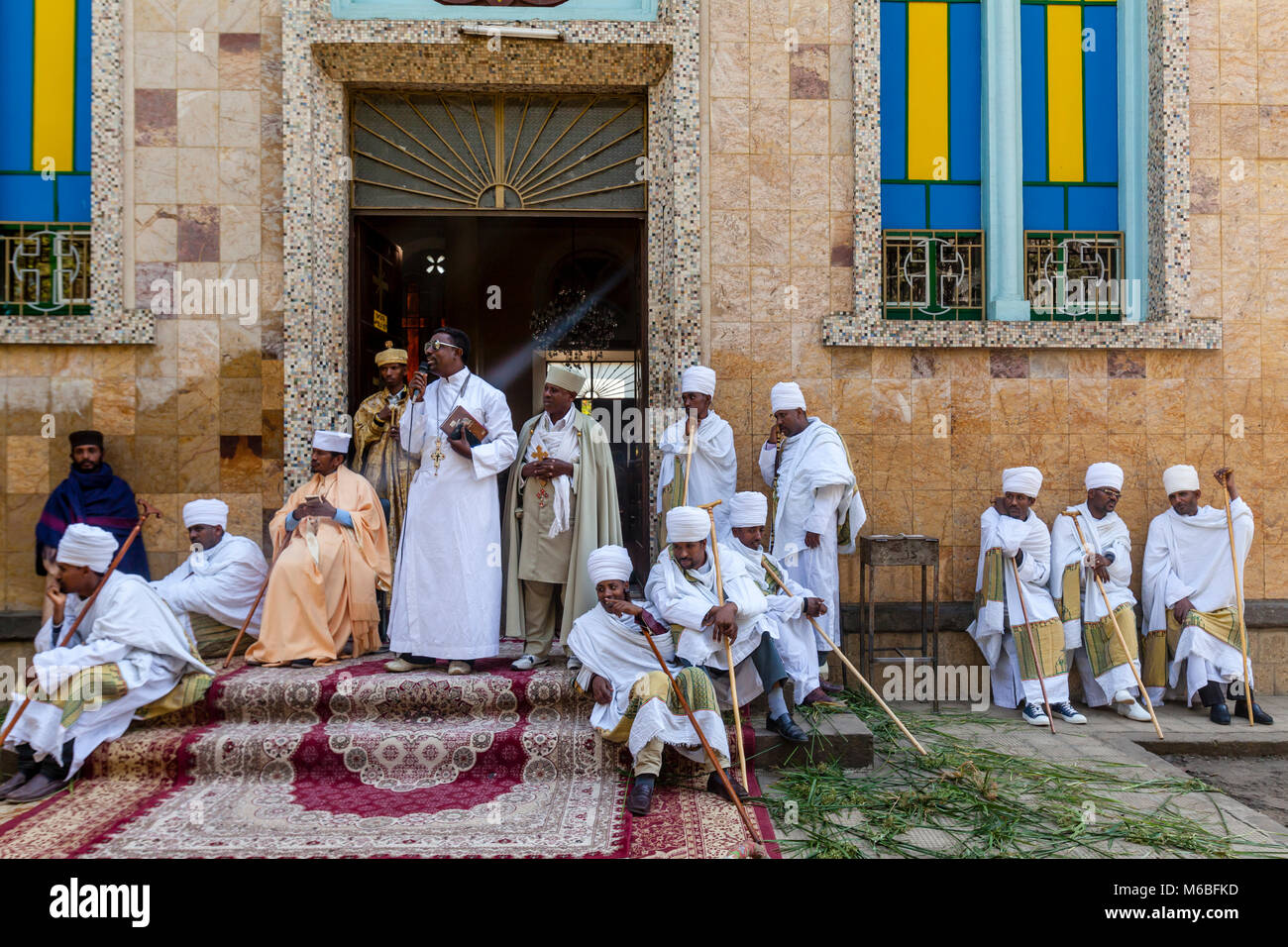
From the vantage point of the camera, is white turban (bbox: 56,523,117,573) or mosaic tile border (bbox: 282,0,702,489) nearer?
white turban (bbox: 56,523,117,573)

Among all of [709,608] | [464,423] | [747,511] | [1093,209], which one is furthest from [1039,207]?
[464,423]

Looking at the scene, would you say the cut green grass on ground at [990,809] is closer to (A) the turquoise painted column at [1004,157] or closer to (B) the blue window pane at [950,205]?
(A) the turquoise painted column at [1004,157]

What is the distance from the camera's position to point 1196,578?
6.38 metres

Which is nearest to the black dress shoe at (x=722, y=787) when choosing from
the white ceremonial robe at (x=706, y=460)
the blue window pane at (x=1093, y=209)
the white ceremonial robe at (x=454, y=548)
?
the white ceremonial robe at (x=454, y=548)

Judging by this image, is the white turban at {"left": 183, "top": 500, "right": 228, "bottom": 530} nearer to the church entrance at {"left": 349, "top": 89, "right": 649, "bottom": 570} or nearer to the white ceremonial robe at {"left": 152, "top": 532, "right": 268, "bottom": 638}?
the white ceremonial robe at {"left": 152, "top": 532, "right": 268, "bottom": 638}

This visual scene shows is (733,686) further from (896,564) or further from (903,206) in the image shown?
(903,206)

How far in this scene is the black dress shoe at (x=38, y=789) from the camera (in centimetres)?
433

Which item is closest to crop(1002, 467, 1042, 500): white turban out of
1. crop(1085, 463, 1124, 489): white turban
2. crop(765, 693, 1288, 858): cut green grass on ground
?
crop(1085, 463, 1124, 489): white turban

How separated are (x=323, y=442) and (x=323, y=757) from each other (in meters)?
2.23

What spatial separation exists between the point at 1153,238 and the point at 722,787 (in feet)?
17.4

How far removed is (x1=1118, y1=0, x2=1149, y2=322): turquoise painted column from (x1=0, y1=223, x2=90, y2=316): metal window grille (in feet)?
25.1

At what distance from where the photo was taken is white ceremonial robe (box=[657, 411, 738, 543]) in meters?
5.95

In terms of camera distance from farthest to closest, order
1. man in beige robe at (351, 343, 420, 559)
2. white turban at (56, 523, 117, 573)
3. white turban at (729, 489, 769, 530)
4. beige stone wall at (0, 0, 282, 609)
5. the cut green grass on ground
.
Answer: beige stone wall at (0, 0, 282, 609), man in beige robe at (351, 343, 420, 559), white turban at (729, 489, 769, 530), white turban at (56, 523, 117, 573), the cut green grass on ground

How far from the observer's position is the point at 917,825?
4172mm
